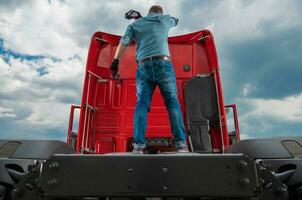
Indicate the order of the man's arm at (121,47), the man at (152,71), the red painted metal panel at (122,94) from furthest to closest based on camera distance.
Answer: the red painted metal panel at (122,94)
the man's arm at (121,47)
the man at (152,71)

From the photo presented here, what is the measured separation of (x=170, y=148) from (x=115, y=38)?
2.15 meters

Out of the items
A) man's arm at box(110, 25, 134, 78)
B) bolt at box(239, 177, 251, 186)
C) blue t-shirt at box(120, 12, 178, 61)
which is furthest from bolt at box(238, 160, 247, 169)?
man's arm at box(110, 25, 134, 78)

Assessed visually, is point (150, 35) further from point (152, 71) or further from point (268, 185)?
point (268, 185)

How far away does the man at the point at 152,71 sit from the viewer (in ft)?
11.1

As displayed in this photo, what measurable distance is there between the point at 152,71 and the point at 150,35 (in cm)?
49

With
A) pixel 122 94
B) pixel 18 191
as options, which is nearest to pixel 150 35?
pixel 122 94

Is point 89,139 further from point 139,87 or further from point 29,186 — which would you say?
point 29,186

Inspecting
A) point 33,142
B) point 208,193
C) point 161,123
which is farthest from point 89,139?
point 208,193

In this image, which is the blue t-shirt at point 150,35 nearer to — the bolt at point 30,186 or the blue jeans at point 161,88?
the blue jeans at point 161,88

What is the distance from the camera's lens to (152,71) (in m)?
3.66

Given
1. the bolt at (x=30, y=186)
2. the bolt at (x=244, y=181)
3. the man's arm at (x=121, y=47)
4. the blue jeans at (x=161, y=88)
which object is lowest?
the bolt at (x=30, y=186)

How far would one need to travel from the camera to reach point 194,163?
1935mm

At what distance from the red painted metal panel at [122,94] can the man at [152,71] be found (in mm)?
1543

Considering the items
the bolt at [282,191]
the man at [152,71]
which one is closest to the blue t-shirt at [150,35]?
the man at [152,71]
